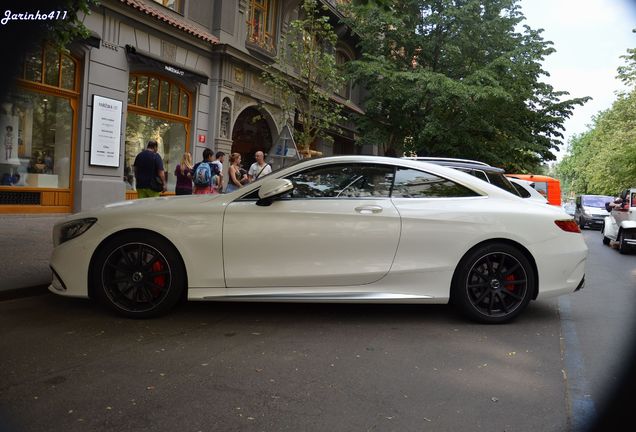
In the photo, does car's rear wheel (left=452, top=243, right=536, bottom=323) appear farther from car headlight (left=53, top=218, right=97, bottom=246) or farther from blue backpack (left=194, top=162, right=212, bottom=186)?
blue backpack (left=194, top=162, right=212, bottom=186)

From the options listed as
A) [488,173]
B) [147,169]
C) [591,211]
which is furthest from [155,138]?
[591,211]

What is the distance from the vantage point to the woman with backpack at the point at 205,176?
9.62m

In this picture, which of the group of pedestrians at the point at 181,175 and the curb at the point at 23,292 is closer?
the curb at the point at 23,292

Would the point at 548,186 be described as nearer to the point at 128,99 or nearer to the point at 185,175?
the point at 185,175

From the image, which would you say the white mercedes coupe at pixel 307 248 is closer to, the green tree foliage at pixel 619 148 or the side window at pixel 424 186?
the side window at pixel 424 186

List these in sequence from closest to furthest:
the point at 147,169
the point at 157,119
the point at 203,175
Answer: the point at 147,169 → the point at 203,175 → the point at 157,119

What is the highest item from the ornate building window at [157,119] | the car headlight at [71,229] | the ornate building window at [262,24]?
the ornate building window at [262,24]

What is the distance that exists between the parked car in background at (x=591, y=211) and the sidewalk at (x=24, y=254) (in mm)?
25013

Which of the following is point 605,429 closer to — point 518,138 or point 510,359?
point 510,359

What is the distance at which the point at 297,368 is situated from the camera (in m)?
3.68

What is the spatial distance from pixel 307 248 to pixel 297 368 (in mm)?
1259

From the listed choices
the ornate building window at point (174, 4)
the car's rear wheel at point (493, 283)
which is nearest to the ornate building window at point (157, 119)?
the ornate building window at point (174, 4)

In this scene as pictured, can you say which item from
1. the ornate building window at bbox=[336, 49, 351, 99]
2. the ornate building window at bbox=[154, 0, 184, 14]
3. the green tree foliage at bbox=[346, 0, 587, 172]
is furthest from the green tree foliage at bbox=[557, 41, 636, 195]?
the ornate building window at bbox=[154, 0, 184, 14]

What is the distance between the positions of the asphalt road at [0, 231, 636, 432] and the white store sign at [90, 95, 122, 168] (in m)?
7.57
